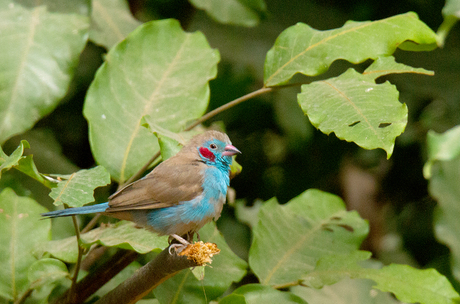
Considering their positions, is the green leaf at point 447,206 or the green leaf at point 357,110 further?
the green leaf at point 447,206

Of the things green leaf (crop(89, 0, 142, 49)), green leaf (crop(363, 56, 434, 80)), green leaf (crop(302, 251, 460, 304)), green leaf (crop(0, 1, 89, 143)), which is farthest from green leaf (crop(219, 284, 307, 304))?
green leaf (crop(89, 0, 142, 49))

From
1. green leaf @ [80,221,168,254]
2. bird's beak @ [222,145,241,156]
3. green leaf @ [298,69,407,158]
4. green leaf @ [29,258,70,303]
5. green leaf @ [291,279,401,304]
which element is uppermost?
green leaf @ [298,69,407,158]

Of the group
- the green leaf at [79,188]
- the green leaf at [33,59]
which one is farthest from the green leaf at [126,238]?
the green leaf at [33,59]

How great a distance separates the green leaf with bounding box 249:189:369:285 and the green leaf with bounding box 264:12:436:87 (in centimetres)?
79

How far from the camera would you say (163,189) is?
6.68 feet

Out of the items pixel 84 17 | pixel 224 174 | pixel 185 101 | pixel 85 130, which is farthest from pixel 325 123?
pixel 85 130

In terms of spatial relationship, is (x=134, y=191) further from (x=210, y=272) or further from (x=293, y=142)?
(x=293, y=142)

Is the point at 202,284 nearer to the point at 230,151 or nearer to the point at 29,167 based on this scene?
the point at 230,151

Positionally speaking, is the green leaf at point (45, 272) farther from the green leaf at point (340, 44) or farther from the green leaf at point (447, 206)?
the green leaf at point (447, 206)

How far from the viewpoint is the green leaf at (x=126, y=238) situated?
70.0 inches

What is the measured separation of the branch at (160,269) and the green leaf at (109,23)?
1.64 metres

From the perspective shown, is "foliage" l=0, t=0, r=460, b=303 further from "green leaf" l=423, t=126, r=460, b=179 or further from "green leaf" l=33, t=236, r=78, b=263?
"green leaf" l=423, t=126, r=460, b=179

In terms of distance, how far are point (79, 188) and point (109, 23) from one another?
1660mm

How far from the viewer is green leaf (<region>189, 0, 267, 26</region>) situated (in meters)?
2.95
